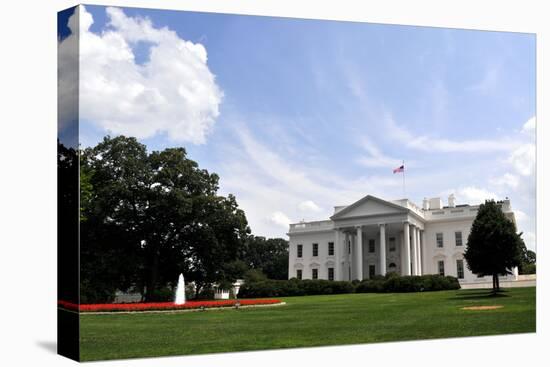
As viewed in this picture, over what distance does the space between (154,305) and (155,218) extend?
240 centimetres

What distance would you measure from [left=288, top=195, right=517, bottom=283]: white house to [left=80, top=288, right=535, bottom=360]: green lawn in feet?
4.53

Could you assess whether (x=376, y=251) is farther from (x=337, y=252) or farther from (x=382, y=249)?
(x=337, y=252)

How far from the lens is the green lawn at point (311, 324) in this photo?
19406mm

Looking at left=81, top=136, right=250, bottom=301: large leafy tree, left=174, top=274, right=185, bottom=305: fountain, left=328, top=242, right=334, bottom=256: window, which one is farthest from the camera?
left=328, top=242, right=334, bottom=256: window

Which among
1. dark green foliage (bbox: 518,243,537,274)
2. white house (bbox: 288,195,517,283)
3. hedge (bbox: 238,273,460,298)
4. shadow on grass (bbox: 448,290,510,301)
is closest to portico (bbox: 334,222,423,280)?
white house (bbox: 288,195,517,283)

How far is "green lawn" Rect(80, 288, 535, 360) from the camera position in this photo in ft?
63.7

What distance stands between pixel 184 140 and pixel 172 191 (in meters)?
1.72

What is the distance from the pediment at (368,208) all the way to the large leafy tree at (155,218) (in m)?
4.36

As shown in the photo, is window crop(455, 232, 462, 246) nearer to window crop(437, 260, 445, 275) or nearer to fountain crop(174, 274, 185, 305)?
window crop(437, 260, 445, 275)

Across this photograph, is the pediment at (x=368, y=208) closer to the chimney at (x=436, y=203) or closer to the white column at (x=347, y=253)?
the chimney at (x=436, y=203)

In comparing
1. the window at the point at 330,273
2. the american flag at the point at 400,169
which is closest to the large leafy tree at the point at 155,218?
the window at the point at 330,273

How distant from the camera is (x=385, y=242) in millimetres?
30750

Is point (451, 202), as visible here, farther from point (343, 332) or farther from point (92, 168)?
point (92, 168)

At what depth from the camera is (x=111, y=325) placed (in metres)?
19.9
